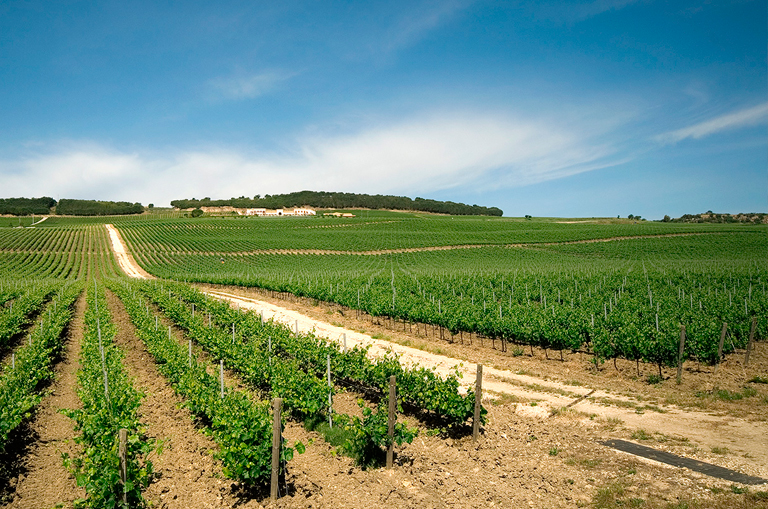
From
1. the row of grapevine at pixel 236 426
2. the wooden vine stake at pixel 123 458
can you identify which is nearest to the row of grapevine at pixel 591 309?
the row of grapevine at pixel 236 426

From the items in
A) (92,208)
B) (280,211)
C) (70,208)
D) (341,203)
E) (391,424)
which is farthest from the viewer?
(341,203)

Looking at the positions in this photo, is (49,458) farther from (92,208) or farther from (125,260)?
(92,208)

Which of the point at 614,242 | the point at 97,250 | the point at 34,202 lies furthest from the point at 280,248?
the point at 34,202

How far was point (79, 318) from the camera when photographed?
23.5m

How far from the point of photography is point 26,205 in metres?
131

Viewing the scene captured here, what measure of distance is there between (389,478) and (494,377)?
714 cm

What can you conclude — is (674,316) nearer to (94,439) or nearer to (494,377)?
Answer: (494,377)

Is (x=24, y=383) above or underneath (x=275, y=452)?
underneath

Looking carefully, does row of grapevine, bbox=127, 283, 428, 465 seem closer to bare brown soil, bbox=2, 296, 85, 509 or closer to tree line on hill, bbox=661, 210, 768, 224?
bare brown soil, bbox=2, 296, 85, 509

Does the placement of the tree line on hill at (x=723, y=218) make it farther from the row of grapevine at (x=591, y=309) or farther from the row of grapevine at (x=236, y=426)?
the row of grapevine at (x=236, y=426)

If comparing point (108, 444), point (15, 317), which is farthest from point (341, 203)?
point (108, 444)

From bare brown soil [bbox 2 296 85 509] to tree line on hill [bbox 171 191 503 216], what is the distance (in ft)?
486

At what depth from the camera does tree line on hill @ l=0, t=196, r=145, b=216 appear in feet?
407

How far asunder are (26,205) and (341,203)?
100636mm
